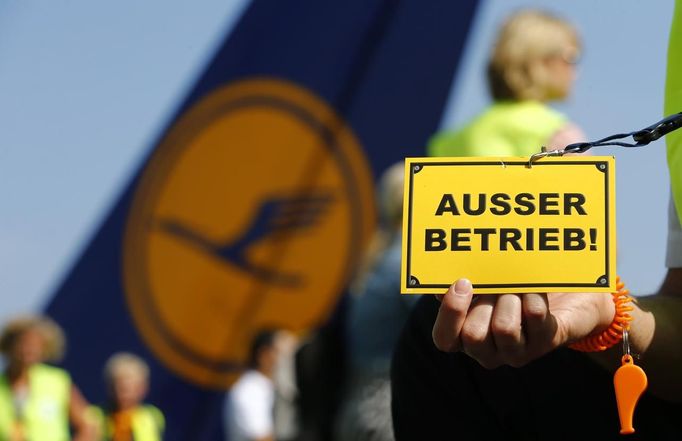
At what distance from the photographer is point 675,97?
33.8 inches

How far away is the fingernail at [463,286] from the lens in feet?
2.26

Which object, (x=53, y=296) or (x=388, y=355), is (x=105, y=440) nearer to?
(x=53, y=296)

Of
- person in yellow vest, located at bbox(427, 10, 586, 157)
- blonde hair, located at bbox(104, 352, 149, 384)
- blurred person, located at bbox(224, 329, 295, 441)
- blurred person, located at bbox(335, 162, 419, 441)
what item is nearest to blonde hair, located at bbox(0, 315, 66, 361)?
blonde hair, located at bbox(104, 352, 149, 384)

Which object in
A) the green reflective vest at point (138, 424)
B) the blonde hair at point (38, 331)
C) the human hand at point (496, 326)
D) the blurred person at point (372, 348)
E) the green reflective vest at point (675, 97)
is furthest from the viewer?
the green reflective vest at point (138, 424)

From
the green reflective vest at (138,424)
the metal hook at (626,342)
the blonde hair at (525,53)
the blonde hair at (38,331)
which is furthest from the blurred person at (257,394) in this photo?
the metal hook at (626,342)

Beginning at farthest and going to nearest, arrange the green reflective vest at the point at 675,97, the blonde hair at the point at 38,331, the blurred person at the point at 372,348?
1. the blonde hair at the point at 38,331
2. the blurred person at the point at 372,348
3. the green reflective vest at the point at 675,97

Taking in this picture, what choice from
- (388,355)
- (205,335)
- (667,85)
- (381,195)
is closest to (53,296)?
(205,335)

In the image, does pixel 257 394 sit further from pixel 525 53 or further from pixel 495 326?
pixel 495 326

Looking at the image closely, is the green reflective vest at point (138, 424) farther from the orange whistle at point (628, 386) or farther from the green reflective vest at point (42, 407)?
the orange whistle at point (628, 386)

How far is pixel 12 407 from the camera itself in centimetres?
375

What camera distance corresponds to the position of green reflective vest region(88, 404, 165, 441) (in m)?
4.16

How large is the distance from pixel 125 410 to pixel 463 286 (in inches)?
145

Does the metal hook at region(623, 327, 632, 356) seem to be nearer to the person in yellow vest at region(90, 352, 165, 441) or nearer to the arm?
the arm

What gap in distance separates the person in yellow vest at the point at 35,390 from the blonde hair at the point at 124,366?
0.59 ft
